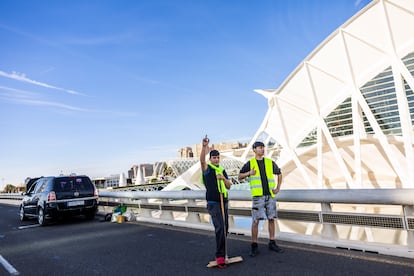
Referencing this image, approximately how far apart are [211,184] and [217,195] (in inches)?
7.9

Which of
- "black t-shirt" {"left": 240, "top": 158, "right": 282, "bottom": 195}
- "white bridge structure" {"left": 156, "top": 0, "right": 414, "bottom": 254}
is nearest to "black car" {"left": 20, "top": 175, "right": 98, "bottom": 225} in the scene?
"black t-shirt" {"left": 240, "top": 158, "right": 282, "bottom": 195}

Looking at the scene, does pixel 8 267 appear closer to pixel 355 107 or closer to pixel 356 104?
pixel 355 107

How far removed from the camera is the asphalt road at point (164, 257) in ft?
14.6

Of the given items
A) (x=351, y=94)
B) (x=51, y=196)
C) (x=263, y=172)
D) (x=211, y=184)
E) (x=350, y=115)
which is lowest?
(x=51, y=196)

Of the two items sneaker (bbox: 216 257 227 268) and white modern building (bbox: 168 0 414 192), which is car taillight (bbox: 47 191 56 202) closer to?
sneaker (bbox: 216 257 227 268)

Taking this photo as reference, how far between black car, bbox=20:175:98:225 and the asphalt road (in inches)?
107

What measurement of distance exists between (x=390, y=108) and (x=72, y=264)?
22.0 meters

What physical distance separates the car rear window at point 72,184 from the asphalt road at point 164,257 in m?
3.20

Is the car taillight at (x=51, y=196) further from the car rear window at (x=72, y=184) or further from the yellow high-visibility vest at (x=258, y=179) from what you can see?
the yellow high-visibility vest at (x=258, y=179)

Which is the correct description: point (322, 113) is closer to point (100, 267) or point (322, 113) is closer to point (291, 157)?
point (291, 157)

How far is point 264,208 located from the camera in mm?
5527

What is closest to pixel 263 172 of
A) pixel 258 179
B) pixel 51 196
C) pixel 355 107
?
pixel 258 179

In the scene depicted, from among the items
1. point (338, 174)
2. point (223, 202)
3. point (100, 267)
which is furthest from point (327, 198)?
point (338, 174)

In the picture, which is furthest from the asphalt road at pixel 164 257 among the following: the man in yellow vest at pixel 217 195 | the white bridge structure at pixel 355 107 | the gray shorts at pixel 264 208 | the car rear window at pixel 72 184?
the white bridge structure at pixel 355 107
